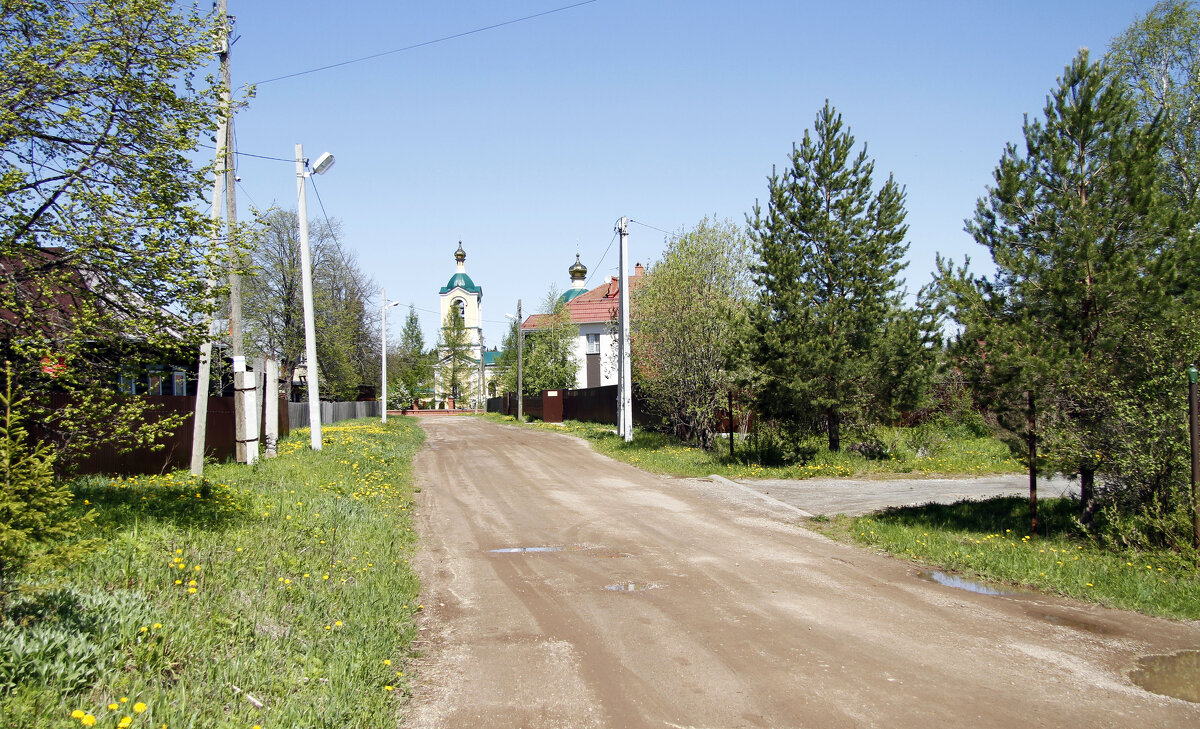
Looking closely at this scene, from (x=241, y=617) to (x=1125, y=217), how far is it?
33.1ft

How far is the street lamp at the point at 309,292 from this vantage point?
19.0 meters

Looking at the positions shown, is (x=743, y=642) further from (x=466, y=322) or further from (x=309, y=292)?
(x=466, y=322)

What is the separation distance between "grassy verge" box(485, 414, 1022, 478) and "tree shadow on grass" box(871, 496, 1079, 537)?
13.5 ft

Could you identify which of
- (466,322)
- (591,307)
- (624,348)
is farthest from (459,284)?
(624,348)

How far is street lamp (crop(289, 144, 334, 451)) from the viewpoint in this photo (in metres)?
19.0

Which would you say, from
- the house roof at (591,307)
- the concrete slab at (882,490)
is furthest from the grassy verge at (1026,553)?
the house roof at (591,307)

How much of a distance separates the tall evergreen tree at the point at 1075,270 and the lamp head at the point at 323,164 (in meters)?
16.6

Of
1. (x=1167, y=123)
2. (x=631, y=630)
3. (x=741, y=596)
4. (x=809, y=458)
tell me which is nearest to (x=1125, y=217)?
(x=1167, y=123)

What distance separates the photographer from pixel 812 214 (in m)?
17.1

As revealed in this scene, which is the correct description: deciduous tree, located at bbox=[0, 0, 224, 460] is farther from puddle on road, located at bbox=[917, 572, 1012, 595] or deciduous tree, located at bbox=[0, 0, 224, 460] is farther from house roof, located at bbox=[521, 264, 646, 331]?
house roof, located at bbox=[521, 264, 646, 331]

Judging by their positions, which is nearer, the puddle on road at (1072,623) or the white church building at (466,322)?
the puddle on road at (1072,623)

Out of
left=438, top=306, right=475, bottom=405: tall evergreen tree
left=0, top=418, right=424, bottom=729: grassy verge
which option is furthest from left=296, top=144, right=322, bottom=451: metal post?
left=438, top=306, right=475, bottom=405: tall evergreen tree

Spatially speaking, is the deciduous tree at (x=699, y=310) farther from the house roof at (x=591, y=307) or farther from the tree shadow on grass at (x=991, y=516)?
the house roof at (x=591, y=307)

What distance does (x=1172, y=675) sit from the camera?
5090 millimetres
